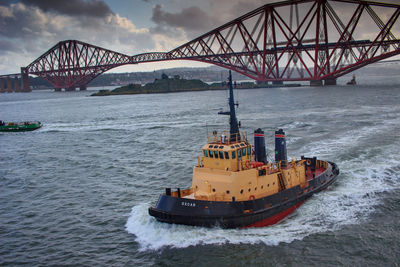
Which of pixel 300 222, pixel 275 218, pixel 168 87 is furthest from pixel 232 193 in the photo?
pixel 168 87

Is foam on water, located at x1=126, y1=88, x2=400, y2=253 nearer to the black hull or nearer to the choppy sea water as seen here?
the choppy sea water

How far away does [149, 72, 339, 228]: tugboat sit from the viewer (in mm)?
16344

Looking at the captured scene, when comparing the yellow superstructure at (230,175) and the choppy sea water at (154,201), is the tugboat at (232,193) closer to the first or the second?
the yellow superstructure at (230,175)

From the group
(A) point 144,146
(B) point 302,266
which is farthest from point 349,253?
(A) point 144,146

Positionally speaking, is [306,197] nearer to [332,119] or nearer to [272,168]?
[272,168]

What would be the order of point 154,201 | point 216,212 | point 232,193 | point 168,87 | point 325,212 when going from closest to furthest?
point 216,212 < point 232,193 < point 325,212 < point 154,201 < point 168,87

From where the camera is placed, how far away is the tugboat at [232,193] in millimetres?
16344

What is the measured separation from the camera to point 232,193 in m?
17.0

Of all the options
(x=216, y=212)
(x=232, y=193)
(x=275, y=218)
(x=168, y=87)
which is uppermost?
(x=168, y=87)

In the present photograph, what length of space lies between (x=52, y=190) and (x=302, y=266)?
1784 cm

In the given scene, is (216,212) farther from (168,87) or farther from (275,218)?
(168,87)

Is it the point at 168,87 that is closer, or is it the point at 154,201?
the point at 154,201

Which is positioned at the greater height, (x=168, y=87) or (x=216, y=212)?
(x=168, y=87)

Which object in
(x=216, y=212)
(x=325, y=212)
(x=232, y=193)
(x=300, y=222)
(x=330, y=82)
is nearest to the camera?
(x=216, y=212)
